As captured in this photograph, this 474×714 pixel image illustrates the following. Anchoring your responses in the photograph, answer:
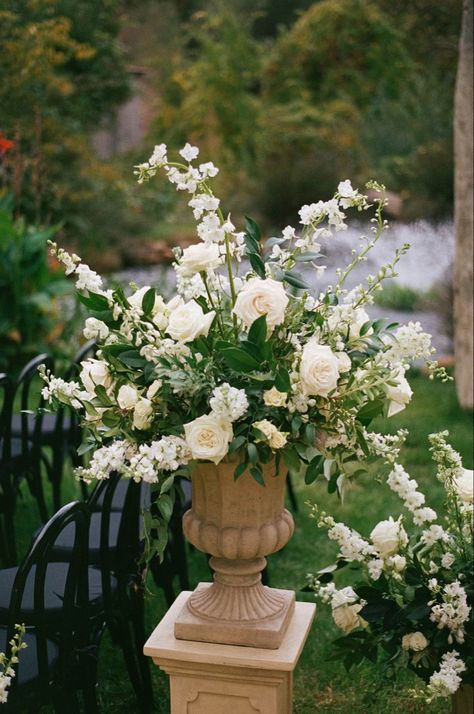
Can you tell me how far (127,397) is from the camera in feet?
7.47

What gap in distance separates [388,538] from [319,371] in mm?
663

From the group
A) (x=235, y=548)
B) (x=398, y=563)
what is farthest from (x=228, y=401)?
(x=398, y=563)

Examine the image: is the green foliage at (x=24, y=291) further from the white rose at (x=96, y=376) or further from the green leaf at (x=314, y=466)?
the green leaf at (x=314, y=466)

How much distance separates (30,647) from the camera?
8.77 ft

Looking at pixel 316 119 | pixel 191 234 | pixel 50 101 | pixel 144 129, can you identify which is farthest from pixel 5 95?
pixel 144 129

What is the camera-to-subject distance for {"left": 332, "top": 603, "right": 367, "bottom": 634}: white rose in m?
2.67

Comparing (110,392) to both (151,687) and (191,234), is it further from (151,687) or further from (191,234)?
(191,234)

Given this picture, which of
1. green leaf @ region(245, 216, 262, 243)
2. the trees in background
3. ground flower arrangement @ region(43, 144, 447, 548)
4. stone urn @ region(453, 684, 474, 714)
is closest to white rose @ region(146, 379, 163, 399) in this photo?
ground flower arrangement @ region(43, 144, 447, 548)

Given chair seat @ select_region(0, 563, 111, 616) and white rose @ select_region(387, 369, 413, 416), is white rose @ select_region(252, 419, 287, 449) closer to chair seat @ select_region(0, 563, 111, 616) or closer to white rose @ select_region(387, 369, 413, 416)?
white rose @ select_region(387, 369, 413, 416)

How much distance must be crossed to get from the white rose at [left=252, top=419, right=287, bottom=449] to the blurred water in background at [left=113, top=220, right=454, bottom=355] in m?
5.44

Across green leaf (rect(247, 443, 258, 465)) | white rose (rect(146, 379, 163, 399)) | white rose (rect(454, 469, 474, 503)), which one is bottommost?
white rose (rect(454, 469, 474, 503))

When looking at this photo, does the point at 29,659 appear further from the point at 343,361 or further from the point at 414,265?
the point at 414,265

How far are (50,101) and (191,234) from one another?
7.39 feet

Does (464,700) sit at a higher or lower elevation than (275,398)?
lower
